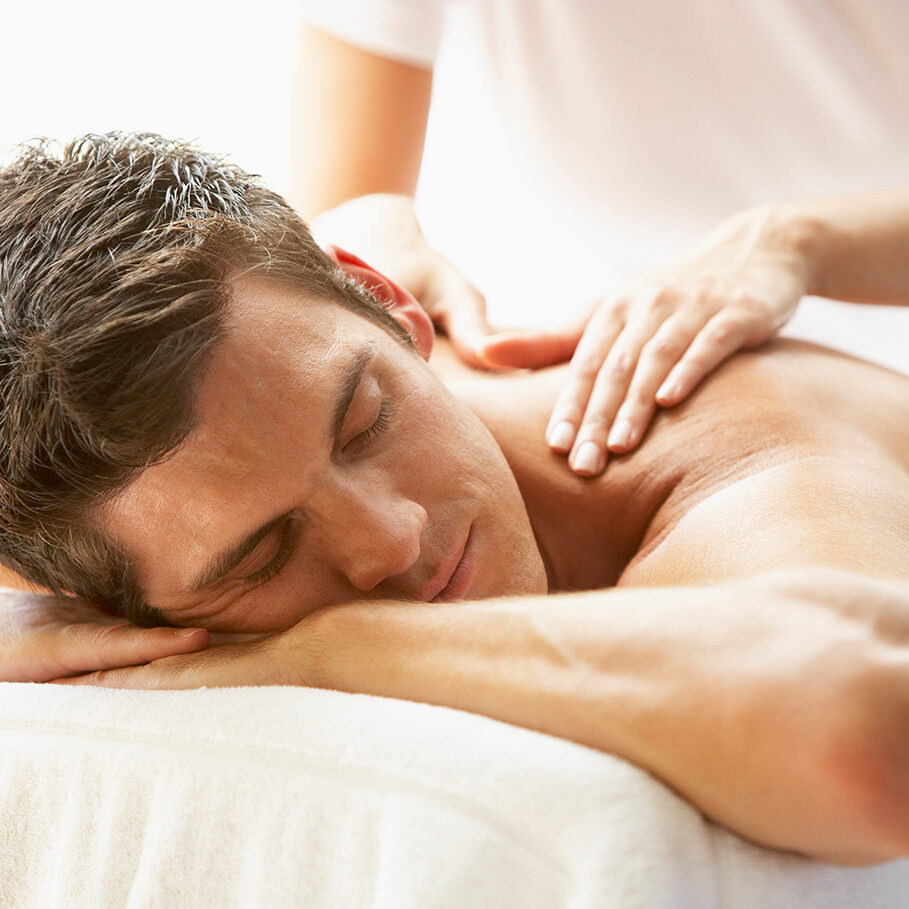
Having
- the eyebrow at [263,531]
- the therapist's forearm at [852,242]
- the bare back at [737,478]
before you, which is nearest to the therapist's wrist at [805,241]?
the therapist's forearm at [852,242]

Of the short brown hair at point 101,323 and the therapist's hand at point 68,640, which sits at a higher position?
the short brown hair at point 101,323

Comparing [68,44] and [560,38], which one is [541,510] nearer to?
[560,38]

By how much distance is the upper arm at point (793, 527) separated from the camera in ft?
2.66

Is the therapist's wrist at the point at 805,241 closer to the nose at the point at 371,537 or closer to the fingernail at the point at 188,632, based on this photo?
the nose at the point at 371,537

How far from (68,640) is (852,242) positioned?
40.1 inches

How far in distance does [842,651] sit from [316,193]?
1.48 meters

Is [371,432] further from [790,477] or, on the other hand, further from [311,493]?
[790,477]

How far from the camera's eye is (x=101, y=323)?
83 centimetres

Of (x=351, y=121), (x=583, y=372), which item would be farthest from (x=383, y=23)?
(x=583, y=372)

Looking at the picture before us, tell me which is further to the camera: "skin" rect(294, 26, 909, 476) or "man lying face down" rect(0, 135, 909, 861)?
"skin" rect(294, 26, 909, 476)

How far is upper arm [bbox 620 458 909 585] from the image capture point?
0.81m

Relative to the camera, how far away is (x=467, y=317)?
4.61 feet

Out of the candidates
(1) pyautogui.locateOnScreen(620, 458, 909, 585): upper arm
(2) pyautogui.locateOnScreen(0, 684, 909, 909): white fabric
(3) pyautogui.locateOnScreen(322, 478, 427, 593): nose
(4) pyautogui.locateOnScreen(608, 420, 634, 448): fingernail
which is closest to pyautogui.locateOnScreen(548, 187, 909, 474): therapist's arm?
(4) pyautogui.locateOnScreen(608, 420, 634, 448): fingernail

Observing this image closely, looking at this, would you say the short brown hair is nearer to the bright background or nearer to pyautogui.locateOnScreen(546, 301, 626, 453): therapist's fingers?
pyautogui.locateOnScreen(546, 301, 626, 453): therapist's fingers
